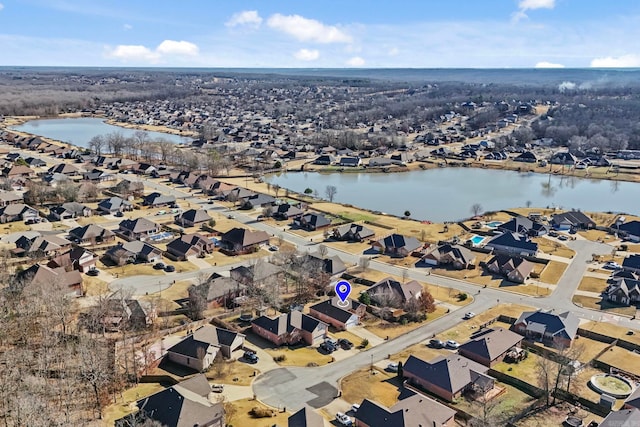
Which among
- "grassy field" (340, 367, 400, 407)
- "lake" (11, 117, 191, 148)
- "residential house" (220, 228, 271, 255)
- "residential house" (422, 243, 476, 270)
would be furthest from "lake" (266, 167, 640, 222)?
"lake" (11, 117, 191, 148)

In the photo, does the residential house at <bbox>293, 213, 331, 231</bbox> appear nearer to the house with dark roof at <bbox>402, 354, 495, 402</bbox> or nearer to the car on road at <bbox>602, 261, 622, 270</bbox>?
the car on road at <bbox>602, 261, 622, 270</bbox>

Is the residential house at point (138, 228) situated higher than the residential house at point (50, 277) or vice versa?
the residential house at point (50, 277)

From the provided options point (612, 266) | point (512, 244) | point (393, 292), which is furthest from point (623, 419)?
point (512, 244)

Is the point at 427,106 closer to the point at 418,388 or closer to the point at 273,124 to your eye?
the point at 273,124

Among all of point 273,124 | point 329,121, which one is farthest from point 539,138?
point 273,124

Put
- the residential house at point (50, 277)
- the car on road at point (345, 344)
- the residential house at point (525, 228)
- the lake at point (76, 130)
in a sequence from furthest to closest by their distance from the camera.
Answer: the lake at point (76, 130)
the residential house at point (525, 228)
the residential house at point (50, 277)
the car on road at point (345, 344)

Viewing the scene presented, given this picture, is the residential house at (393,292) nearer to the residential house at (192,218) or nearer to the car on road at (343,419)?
the car on road at (343,419)

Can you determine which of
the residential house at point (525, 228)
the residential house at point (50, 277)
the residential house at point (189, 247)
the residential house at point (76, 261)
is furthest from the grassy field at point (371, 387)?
the residential house at point (525, 228)
